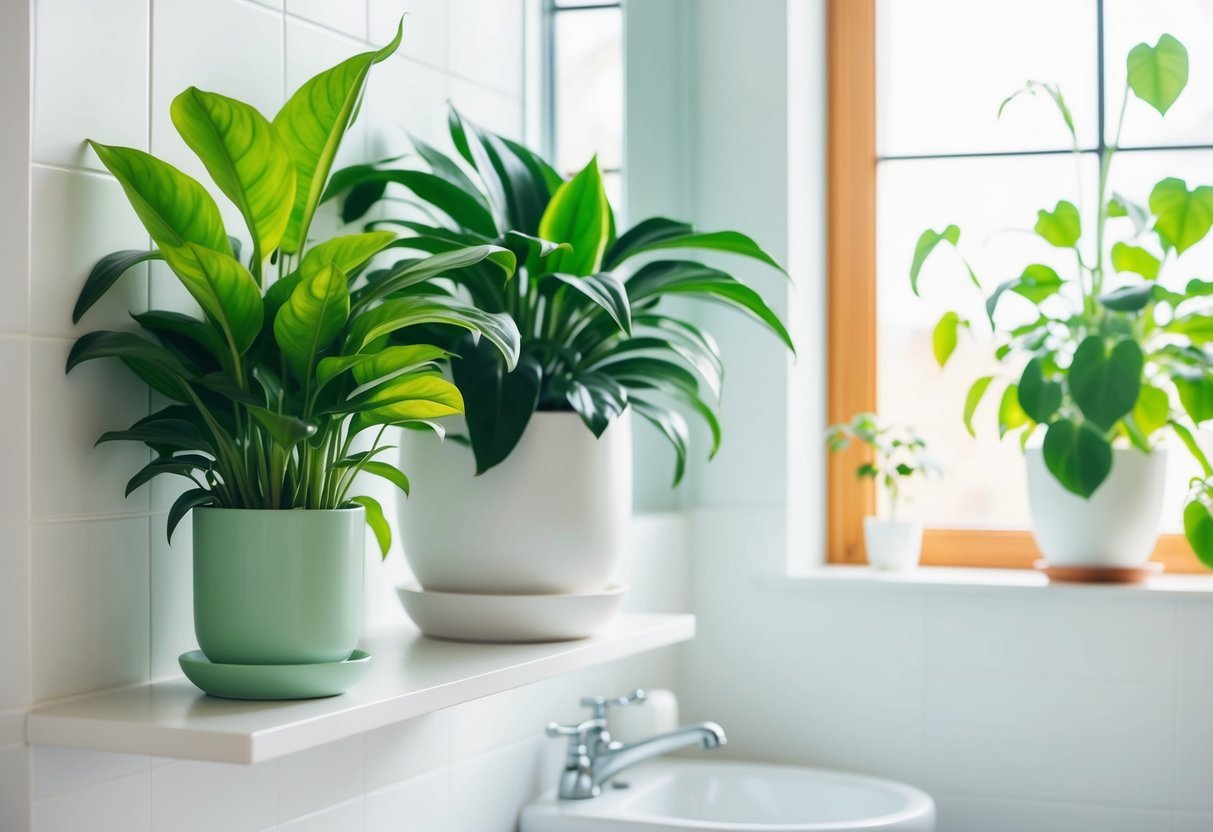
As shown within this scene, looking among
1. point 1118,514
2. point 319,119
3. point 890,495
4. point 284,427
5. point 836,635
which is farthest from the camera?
point 890,495

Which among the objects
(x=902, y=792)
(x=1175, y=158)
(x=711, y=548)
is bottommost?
(x=902, y=792)

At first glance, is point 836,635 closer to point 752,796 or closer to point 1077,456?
point 752,796

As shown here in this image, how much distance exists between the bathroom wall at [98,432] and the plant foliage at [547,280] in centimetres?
14

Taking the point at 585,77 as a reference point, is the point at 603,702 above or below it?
below

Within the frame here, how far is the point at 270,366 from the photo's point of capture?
1.18 m

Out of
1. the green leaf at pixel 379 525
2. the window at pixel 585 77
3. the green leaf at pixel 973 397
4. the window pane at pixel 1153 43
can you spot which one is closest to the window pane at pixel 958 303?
the window pane at pixel 1153 43

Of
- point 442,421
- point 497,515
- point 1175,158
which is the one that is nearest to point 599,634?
point 497,515

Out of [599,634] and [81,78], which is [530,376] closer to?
[599,634]

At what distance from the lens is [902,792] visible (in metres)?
1.94

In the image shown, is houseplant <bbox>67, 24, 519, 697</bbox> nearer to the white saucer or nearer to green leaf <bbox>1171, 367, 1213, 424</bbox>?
the white saucer

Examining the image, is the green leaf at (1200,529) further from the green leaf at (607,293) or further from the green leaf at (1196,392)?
the green leaf at (607,293)

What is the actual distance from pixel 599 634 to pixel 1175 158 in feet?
4.83

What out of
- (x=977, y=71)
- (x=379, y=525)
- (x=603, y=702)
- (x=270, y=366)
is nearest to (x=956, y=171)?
(x=977, y=71)

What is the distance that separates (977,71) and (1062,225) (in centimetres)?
47
